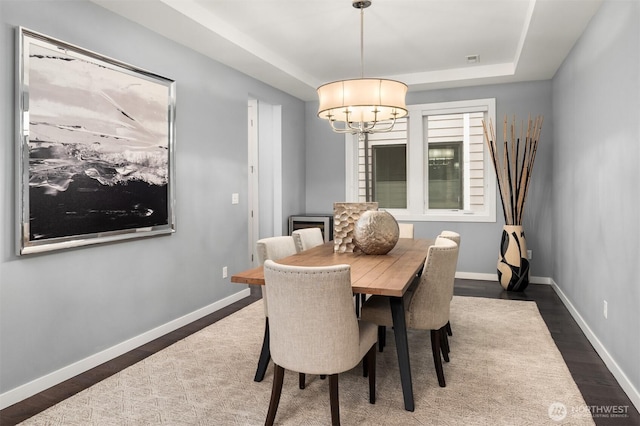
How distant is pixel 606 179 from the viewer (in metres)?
2.89

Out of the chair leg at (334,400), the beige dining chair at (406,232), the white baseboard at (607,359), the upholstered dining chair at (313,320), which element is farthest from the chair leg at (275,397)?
the beige dining chair at (406,232)

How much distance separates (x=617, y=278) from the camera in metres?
2.68

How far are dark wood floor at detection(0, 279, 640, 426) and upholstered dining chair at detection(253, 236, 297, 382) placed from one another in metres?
0.98

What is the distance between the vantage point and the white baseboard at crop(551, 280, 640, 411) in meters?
2.32

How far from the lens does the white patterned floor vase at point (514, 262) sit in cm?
473

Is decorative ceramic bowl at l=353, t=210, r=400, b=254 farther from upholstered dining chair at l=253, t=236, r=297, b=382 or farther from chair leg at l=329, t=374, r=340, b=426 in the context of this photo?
chair leg at l=329, t=374, r=340, b=426

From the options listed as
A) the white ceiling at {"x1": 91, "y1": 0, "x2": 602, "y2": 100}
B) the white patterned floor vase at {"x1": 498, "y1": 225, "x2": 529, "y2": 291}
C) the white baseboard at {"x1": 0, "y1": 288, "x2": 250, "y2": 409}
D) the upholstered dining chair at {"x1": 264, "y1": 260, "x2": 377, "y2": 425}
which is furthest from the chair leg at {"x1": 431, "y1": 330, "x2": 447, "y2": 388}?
the white patterned floor vase at {"x1": 498, "y1": 225, "x2": 529, "y2": 291}

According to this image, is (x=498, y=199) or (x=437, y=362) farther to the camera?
(x=498, y=199)

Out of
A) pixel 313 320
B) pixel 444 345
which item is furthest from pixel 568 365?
pixel 313 320

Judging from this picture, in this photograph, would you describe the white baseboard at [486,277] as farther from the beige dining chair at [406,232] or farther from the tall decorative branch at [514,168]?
the beige dining chair at [406,232]

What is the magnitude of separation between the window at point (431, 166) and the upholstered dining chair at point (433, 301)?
320 centimetres

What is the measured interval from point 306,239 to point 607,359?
2.18m

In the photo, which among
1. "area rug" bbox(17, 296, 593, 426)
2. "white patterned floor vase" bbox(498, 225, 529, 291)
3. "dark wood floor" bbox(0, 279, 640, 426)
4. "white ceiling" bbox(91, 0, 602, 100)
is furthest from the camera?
"white patterned floor vase" bbox(498, 225, 529, 291)

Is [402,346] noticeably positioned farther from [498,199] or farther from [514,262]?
[498,199]
